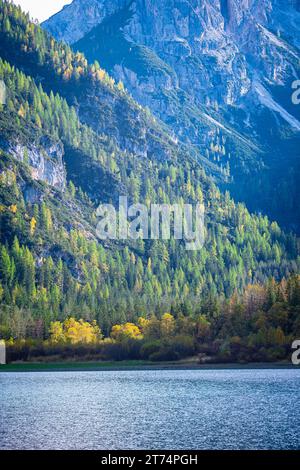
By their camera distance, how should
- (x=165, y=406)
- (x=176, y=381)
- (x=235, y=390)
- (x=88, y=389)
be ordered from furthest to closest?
(x=176, y=381), (x=88, y=389), (x=235, y=390), (x=165, y=406)

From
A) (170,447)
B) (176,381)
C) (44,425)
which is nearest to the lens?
(170,447)

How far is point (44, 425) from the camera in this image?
126m

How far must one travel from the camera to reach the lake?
10981cm

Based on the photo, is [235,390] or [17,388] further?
[17,388]

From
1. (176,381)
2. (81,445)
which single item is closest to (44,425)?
(81,445)

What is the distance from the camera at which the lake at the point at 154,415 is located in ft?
360

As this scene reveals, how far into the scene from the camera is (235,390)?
16850cm

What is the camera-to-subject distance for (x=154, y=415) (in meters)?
135

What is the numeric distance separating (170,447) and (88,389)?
251 feet
